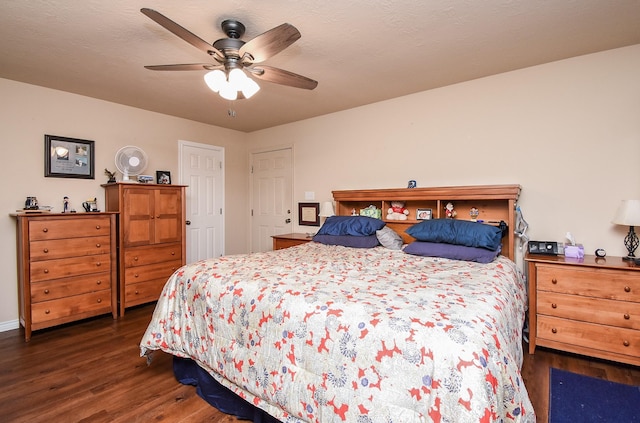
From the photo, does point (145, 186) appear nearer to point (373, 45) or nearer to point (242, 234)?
point (242, 234)

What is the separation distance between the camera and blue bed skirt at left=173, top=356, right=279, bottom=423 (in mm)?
1685

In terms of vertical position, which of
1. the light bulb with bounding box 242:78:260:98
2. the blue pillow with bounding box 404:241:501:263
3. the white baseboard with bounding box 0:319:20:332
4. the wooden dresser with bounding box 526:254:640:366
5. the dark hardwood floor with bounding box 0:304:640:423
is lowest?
the dark hardwood floor with bounding box 0:304:640:423

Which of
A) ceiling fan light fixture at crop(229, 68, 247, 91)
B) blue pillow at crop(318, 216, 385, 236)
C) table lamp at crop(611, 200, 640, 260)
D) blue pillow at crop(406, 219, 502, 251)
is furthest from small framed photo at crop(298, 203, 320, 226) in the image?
table lamp at crop(611, 200, 640, 260)

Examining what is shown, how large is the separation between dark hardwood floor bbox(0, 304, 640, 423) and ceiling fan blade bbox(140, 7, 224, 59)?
2.14m

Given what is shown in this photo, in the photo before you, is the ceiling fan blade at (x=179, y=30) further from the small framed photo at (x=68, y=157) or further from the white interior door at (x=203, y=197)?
the white interior door at (x=203, y=197)

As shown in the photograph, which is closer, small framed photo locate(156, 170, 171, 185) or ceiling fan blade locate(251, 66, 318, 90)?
ceiling fan blade locate(251, 66, 318, 90)

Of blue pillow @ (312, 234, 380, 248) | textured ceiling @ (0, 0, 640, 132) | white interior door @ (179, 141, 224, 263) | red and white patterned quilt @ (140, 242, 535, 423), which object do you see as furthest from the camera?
white interior door @ (179, 141, 224, 263)

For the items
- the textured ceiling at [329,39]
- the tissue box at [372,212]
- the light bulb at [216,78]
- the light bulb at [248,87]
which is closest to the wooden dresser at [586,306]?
the tissue box at [372,212]

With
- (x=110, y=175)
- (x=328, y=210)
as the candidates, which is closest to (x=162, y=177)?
(x=110, y=175)

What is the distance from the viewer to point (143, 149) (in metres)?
3.98

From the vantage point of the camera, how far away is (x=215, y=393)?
6.15ft

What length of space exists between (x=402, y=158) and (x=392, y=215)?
2.20ft

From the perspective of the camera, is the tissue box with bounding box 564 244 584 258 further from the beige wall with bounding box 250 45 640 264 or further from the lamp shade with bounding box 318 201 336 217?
the lamp shade with bounding box 318 201 336 217

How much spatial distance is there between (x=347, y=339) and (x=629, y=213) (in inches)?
93.6
